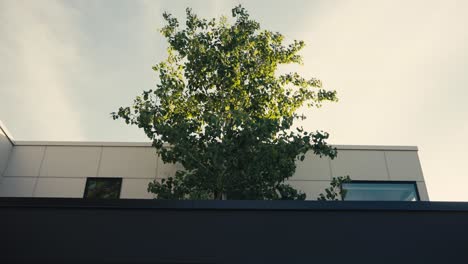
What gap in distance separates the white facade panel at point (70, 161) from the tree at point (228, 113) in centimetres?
241

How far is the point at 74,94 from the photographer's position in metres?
13.0

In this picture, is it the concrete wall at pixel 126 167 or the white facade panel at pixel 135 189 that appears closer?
the white facade panel at pixel 135 189

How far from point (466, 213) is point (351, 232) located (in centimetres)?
153

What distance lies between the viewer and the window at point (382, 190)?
13781 millimetres

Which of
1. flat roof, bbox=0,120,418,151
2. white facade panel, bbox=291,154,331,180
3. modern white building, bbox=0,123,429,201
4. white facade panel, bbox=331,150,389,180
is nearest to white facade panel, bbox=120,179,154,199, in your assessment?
modern white building, bbox=0,123,429,201

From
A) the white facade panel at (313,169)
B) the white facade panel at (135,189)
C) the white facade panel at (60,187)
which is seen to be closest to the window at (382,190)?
the white facade panel at (313,169)

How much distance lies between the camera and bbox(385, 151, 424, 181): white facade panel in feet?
46.1

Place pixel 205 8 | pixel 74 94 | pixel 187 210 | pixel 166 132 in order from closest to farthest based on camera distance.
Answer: pixel 187 210, pixel 166 132, pixel 74 94, pixel 205 8

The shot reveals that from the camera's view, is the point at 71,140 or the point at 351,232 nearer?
the point at 351,232

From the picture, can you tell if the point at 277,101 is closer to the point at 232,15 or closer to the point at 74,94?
the point at 232,15

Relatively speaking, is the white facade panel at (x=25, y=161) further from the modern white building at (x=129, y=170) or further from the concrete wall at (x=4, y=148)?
the concrete wall at (x=4, y=148)

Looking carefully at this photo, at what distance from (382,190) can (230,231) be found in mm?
10269

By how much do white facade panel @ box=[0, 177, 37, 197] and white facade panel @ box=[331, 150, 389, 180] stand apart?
1026 cm

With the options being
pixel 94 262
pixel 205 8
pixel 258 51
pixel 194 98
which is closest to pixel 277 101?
pixel 258 51
